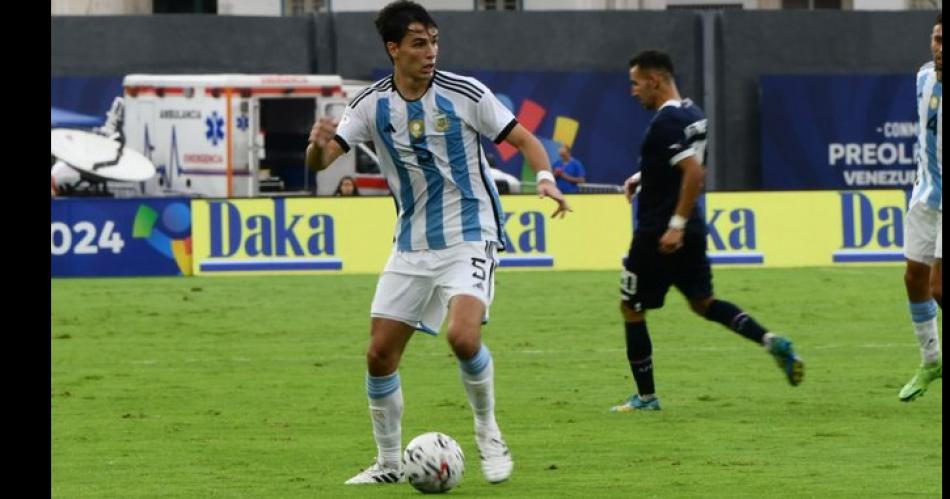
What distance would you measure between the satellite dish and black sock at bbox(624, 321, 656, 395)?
24558mm

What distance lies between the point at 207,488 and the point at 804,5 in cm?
5054

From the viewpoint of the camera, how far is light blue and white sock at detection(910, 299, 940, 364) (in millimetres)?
12656

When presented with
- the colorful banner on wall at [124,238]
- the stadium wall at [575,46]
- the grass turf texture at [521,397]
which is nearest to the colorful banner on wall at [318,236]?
the colorful banner on wall at [124,238]

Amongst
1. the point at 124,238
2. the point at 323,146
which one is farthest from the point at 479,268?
the point at 124,238

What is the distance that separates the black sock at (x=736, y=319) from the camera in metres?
12.4

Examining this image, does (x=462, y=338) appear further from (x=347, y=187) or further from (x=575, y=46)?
(x=575, y=46)

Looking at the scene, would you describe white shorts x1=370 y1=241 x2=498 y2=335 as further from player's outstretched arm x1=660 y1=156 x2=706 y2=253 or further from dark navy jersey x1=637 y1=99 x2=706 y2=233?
dark navy jersey x1=637 y1=99 x2=706 y2=233

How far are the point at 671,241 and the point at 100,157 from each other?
26256 millimetres

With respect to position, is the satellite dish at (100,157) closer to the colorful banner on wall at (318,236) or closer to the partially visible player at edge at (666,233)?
the colorful banner on wall at (318,236)

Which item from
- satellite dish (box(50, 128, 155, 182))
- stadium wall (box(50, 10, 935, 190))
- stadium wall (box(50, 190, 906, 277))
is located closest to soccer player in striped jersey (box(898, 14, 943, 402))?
stadium wall (box(50, 190, 906, 277))

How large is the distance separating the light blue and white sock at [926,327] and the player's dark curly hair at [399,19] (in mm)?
4655

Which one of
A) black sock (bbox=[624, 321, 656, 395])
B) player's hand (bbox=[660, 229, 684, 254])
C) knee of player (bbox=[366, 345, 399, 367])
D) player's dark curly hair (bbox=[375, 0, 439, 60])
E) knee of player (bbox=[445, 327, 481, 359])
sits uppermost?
player's dark curly hair (bbox=[375, 0, 439, 60])

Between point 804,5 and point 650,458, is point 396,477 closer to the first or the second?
point 650,458
